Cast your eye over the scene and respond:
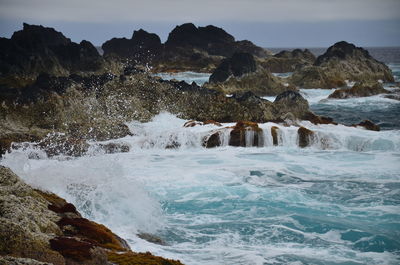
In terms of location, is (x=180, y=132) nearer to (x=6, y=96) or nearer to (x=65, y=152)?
(x=65, y=152)

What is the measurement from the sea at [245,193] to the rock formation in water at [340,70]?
2932cm

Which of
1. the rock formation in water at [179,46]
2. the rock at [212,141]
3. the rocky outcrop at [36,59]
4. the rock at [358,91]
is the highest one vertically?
the rock formation in water at [179,46]

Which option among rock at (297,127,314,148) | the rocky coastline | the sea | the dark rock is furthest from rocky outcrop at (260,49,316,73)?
the dark rock

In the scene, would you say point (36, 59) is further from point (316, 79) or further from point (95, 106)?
point (316, 79)

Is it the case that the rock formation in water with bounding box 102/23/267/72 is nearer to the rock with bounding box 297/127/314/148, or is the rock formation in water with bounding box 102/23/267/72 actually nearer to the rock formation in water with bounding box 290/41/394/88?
the rock formation in water with bounding box 290/41/394/88

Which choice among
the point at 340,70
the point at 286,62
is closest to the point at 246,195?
the point at 340,70

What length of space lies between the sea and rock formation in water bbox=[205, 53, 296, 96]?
20.9 meters

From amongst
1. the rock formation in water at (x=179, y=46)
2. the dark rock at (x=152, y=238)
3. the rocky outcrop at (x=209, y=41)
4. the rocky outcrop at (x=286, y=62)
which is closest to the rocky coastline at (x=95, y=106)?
the rocky outcrop at (x=286, y=62)

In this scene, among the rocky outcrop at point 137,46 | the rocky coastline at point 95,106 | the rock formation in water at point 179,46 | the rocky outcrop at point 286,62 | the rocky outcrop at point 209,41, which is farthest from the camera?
the rocky outcrop at point 209,41

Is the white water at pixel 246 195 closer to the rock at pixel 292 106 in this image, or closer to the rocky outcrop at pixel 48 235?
the rocky outcrop at pixel 48 235

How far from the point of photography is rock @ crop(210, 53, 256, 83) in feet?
152

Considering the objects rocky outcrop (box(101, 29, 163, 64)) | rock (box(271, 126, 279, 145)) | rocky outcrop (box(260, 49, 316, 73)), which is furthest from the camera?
rocky outcrop (box(101, 29, 163, 64))

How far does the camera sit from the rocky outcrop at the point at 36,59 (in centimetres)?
4022

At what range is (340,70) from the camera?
58250 millimetres
